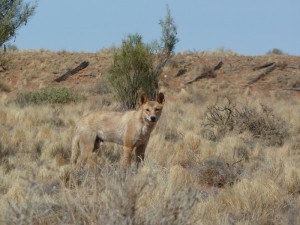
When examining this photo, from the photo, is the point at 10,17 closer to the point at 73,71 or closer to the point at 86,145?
the point at 86,145

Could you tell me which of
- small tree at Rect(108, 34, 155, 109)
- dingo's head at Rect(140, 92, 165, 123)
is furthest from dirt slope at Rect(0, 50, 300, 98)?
dingo's head at Rect(140, 92, 165, 123)

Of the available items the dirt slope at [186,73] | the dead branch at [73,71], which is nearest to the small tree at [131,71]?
the dirt slope at [186,73]

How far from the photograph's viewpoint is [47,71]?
40.9 m

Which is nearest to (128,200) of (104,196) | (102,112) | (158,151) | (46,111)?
(104,196)

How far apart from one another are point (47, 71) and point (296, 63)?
1793 centimetres

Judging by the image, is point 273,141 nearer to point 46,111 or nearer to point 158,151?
point 158,151

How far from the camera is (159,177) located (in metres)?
6.89

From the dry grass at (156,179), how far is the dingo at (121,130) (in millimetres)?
364

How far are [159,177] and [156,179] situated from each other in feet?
4.14

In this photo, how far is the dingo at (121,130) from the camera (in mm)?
10375

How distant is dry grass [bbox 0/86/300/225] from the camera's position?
4.81 meters

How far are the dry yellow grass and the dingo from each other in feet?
1.41

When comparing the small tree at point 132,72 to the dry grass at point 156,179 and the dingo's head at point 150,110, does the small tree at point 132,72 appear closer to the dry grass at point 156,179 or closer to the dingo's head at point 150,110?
the dry grass at point 156,179

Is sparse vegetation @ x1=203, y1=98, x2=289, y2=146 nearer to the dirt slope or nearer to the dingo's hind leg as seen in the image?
the dingo's hind leg
